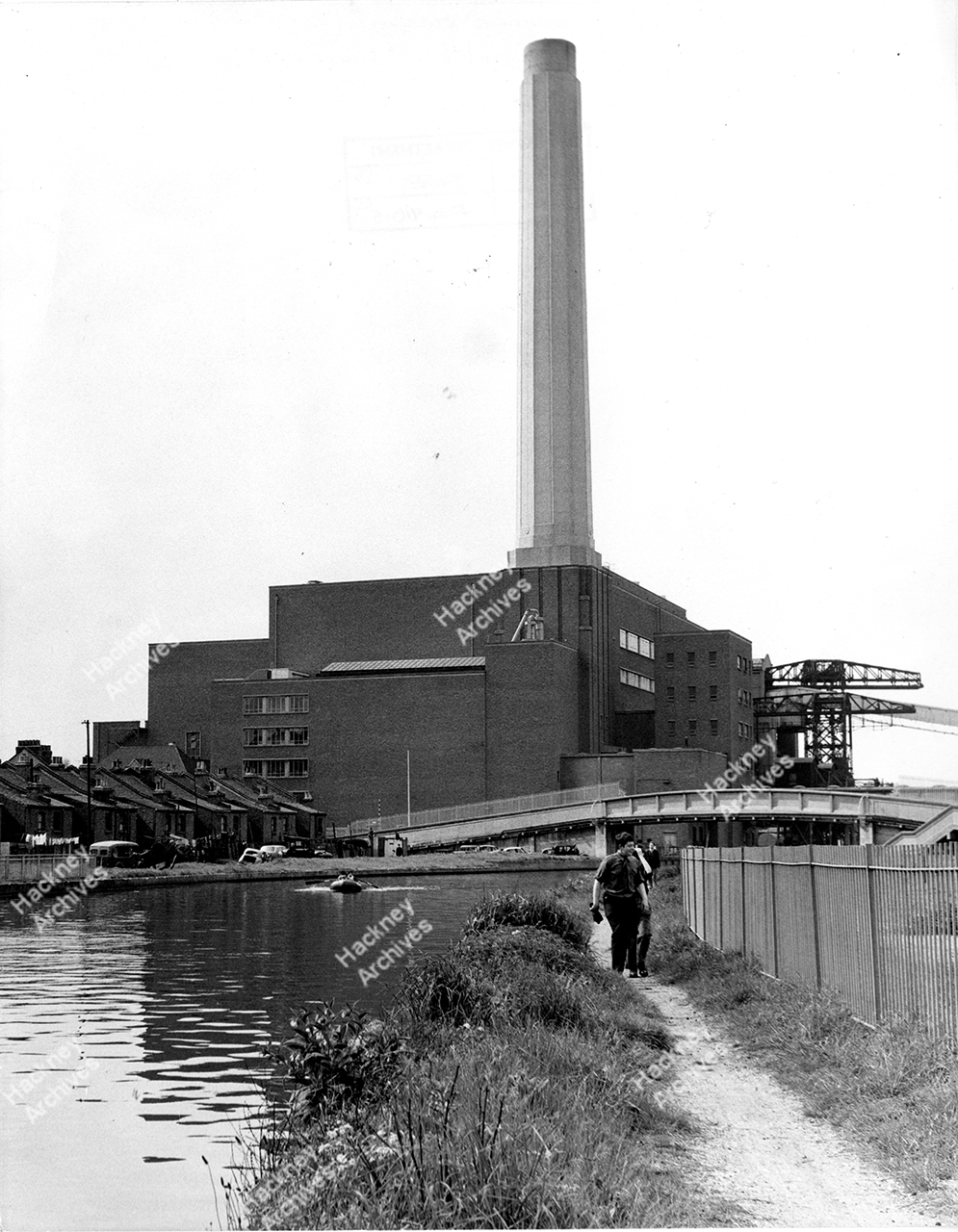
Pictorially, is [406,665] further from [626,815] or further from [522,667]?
[626,815]

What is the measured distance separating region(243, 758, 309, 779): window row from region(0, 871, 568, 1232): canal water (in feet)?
257

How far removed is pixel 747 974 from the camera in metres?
19.4

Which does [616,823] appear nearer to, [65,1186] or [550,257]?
[550,257]

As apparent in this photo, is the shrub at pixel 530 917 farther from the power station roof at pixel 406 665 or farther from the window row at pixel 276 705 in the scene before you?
the window row at pixel 276 705

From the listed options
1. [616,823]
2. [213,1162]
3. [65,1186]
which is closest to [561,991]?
[213,1162]

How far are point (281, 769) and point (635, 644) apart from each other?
31.4 m

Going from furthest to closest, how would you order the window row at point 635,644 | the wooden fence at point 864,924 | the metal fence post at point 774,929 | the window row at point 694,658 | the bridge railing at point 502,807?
1. the window row at point 635,644
2. the window row at point 694,658
3. the bridge railing at point 502,807
4. the metal fence post at point 774,929
5. the wooden fence at point 864,924

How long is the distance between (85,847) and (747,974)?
194 ft

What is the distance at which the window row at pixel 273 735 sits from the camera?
118 m

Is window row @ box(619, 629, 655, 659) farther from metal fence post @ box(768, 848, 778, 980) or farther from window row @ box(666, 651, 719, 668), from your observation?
metal fence post @ box(768, 848, 778, 980)

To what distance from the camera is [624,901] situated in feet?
65.8

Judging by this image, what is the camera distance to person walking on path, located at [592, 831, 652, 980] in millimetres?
19562

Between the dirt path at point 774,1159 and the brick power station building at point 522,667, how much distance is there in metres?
98.0

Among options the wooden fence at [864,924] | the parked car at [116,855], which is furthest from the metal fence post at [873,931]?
the parked car at [116,855]
